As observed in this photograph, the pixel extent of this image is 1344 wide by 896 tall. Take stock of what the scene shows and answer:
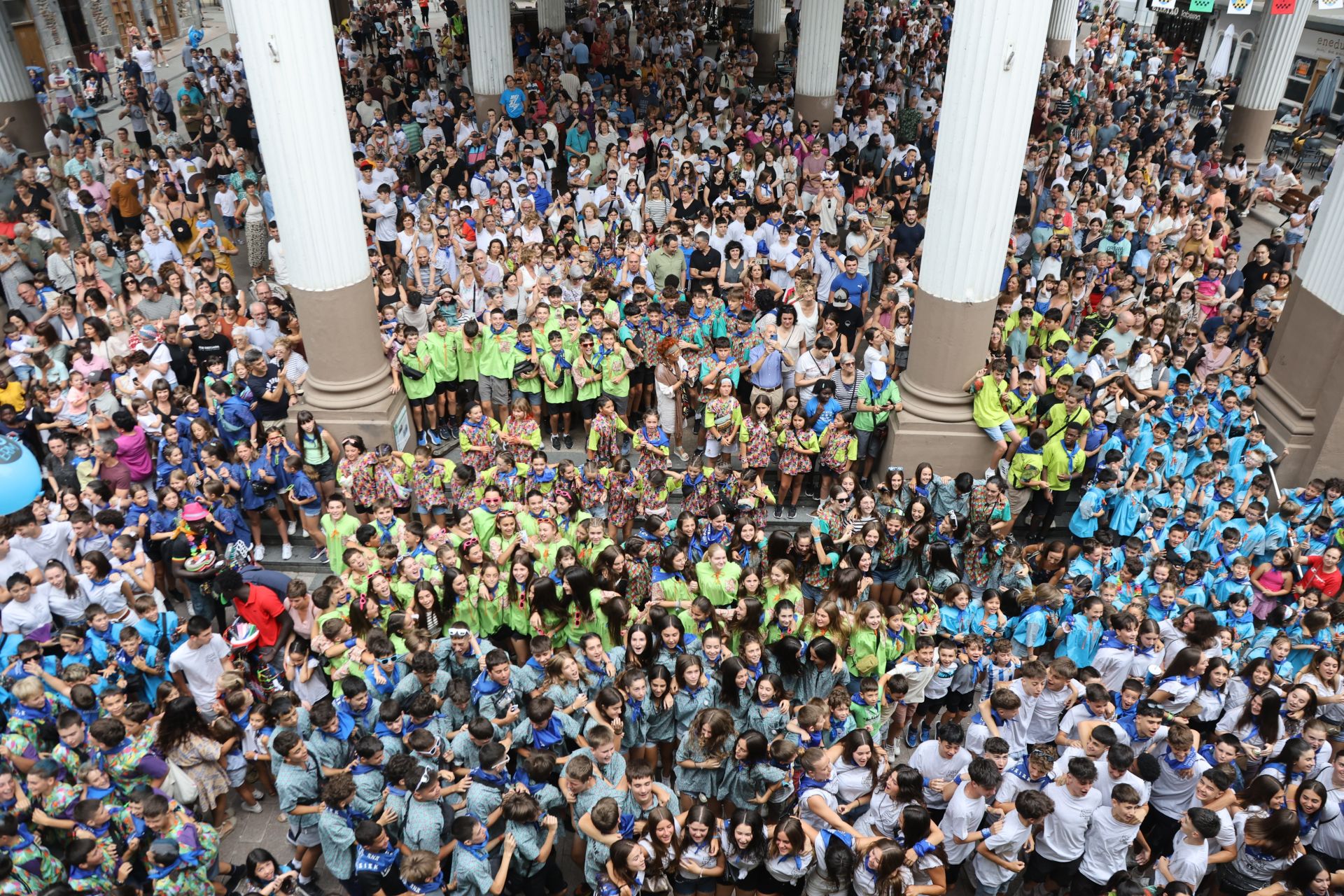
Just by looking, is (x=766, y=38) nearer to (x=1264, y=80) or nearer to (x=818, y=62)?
(x=818, y=62)

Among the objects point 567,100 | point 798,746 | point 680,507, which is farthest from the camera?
point 567,100

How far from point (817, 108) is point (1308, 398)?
425 inches

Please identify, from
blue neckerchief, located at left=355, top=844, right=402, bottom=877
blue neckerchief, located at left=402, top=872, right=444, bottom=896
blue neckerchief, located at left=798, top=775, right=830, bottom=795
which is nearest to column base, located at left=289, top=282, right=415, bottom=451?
blue neckerchief, located at left=355, top=844, right=402, bottom=877

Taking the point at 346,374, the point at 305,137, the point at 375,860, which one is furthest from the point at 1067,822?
the point at 305,137

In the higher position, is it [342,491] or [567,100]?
[567,100]

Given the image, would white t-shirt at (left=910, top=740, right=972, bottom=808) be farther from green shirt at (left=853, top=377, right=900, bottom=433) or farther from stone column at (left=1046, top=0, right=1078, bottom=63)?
stone column at (left=1046, top=0, right=1078, bottom=63)

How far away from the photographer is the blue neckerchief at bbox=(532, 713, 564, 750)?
6.29 metres

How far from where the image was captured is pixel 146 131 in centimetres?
1880

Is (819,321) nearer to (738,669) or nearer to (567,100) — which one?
(738,669)

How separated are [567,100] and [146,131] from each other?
8524mm

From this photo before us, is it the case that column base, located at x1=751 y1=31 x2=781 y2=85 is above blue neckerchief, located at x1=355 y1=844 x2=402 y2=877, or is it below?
above

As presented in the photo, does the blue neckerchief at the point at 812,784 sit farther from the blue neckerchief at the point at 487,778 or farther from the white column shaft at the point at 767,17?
the white column shaft at the point at 767,17

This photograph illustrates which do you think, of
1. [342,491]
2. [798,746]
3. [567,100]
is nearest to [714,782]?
[798,746]

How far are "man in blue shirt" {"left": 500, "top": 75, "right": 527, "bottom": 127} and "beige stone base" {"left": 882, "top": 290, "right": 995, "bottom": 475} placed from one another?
9803 millimetres
